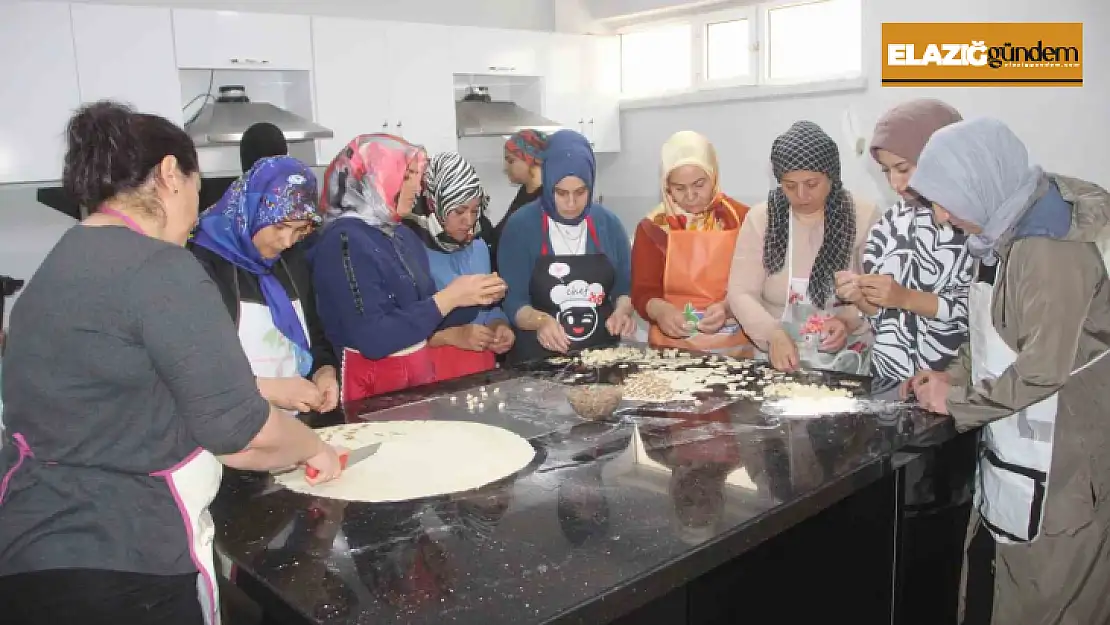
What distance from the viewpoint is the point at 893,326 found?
83.4 inches

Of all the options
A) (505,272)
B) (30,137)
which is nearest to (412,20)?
(30,137)

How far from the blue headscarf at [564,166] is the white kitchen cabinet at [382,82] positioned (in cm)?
174

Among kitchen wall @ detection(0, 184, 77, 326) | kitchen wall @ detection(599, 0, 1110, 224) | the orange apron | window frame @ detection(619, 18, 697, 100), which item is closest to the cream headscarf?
the orange apron

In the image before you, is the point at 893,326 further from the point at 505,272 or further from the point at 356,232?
the point at 356,232

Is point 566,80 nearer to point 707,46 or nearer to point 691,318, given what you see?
point 707,46

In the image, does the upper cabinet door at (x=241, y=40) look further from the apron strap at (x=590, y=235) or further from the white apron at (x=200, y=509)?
the white apron at (x=200, y=509)

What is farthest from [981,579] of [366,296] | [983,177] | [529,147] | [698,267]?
[529,147]

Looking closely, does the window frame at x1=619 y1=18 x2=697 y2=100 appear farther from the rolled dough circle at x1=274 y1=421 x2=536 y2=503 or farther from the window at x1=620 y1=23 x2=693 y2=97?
the rolled dough circle at x1=274 y1=421 x2=536 y2=503

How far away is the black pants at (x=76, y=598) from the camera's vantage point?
1.09 m

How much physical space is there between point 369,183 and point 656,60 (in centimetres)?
332

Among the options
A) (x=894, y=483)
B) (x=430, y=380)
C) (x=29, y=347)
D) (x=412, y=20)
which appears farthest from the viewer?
(x=412, y=20)

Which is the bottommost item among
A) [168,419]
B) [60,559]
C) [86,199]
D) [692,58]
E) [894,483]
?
[894,483]

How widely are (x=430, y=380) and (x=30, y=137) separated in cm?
218

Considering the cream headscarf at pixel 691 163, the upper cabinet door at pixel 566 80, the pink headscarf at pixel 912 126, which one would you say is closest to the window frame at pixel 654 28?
the upper cabinet door at pixel 566 80
